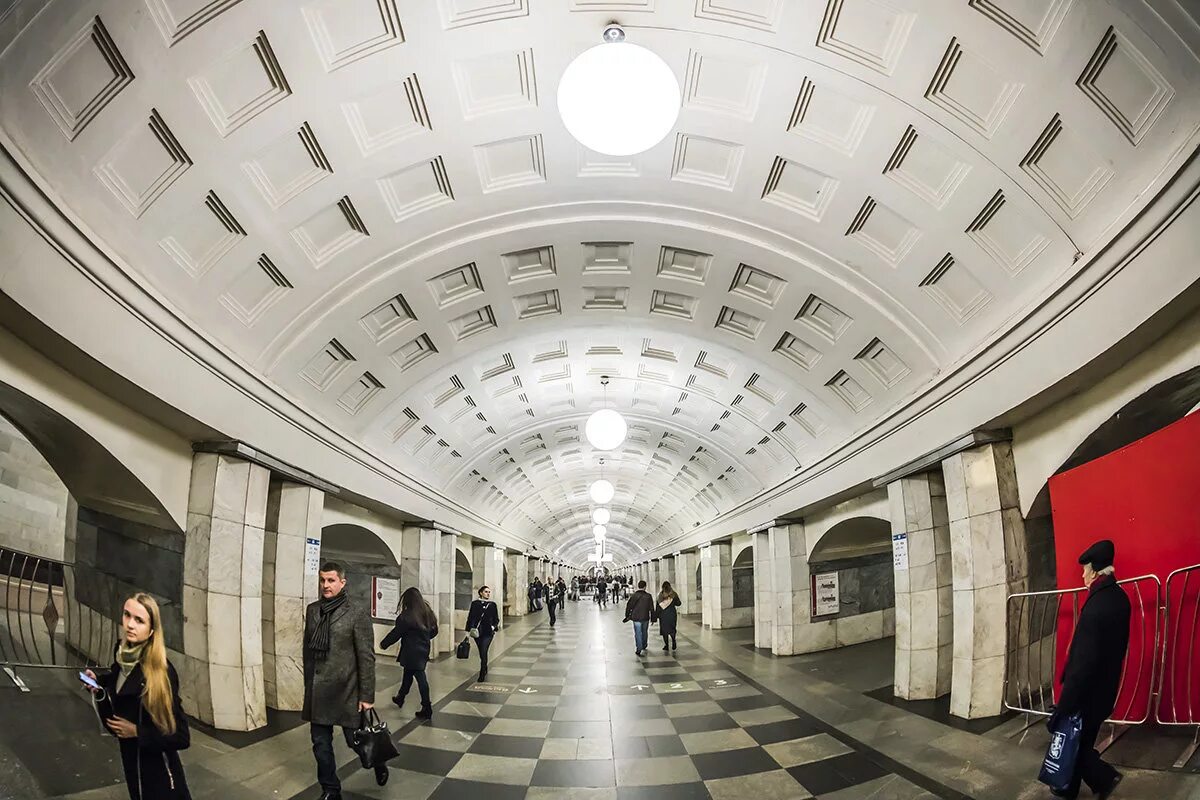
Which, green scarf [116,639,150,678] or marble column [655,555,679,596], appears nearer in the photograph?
green scarf [116,639,150,678]

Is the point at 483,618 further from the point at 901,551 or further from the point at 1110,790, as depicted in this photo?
the point at 1110,790

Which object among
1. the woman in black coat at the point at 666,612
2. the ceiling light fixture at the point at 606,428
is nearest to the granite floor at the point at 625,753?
the ceiling light fixture at the point at 606,428

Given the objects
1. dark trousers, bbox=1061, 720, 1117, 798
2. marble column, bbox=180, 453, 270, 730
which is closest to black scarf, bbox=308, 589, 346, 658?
marble column, bbox=180, 453, 270, 730

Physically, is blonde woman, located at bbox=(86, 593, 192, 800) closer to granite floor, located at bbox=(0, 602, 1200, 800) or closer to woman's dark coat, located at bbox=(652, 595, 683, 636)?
granite floor, located at bbox=(0, 602, 1200, 800)

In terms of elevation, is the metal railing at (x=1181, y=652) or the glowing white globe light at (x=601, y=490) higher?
the glowing white globe light at (x=601, y=490)

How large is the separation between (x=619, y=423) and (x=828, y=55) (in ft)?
23.7

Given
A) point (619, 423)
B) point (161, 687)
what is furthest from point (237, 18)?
point (619, 423)

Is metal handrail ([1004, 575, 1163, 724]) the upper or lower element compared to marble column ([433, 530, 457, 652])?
upper

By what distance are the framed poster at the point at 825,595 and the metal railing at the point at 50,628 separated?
13.3 metres

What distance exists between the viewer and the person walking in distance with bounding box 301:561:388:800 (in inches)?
164

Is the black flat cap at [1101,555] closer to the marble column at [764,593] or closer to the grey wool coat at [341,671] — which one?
the grey wool coat at [341,671]

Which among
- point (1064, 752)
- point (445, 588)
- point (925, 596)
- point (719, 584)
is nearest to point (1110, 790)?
point (1064, 752)

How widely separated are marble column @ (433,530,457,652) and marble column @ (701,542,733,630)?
8.94 metres

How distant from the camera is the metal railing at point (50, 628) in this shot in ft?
19.1
